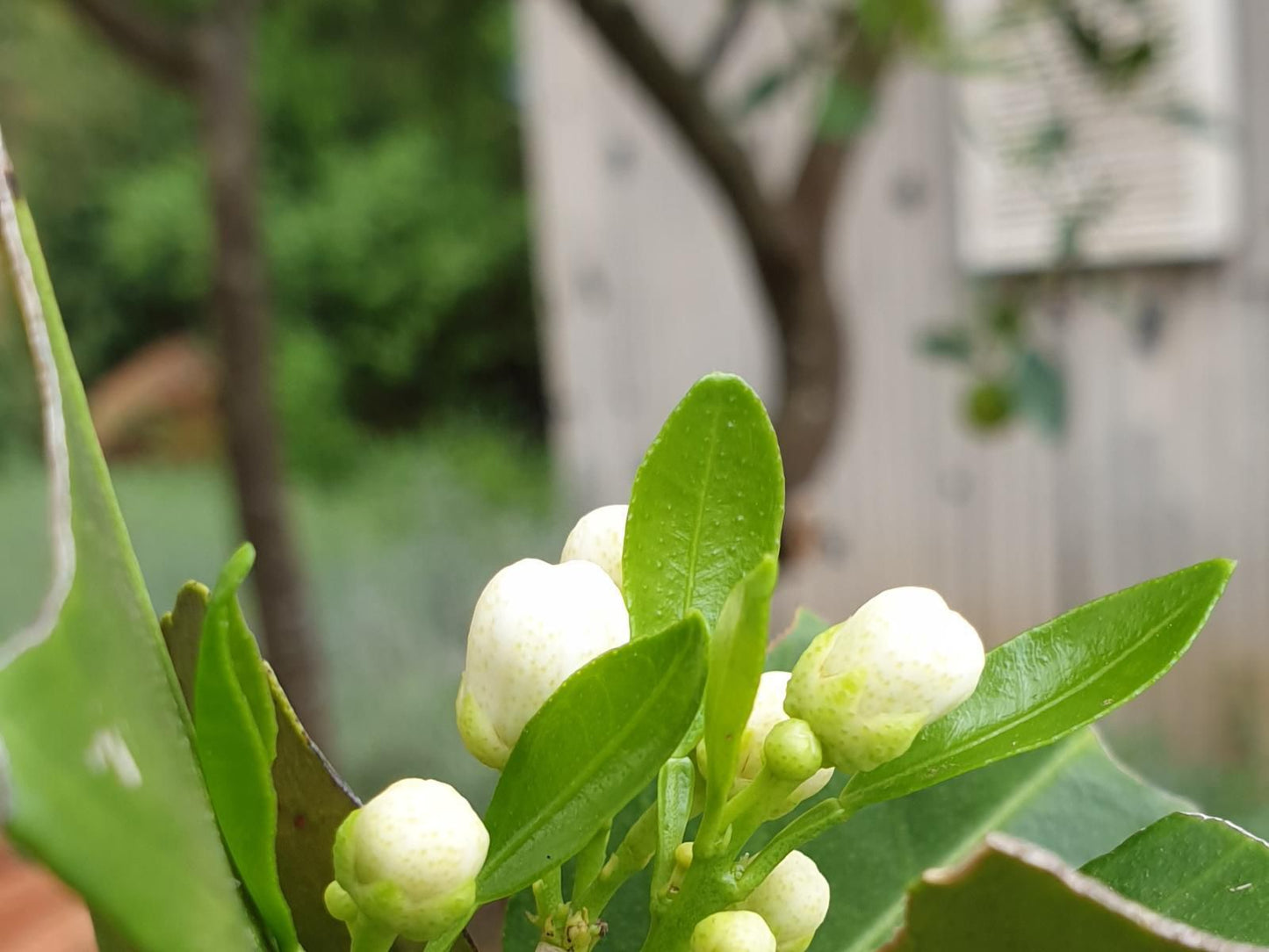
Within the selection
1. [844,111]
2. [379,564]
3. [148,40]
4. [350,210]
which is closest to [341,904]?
[844,111]

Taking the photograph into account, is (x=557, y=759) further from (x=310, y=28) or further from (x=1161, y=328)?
(x=310, y=28)

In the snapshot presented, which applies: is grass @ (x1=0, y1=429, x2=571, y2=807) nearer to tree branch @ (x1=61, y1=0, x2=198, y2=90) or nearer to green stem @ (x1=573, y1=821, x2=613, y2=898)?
tree branch @ (x1=61, y1=0, x2=198, y2=90)

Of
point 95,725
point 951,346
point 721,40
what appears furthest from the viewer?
point 951,346

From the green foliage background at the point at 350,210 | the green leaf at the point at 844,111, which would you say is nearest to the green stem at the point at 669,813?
the green leaf at the point at 844,111

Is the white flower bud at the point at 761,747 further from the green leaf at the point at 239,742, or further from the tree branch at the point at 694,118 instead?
the tree branch at the point at 694,118

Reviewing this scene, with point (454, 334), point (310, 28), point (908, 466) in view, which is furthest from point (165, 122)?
point (908, 466)

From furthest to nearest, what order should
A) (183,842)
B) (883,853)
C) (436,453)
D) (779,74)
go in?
(436,453) → (779,74) → (883,853) → (183,842)

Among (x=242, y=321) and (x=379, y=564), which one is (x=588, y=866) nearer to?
(x=242, y=321)
